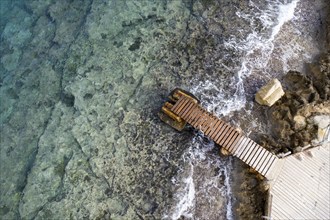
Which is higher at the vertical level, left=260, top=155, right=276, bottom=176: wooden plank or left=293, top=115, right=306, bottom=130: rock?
left=293, top=115, right=306, bottom=130: rock

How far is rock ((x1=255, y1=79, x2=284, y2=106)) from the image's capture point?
768cm

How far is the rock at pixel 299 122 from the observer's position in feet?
24.9

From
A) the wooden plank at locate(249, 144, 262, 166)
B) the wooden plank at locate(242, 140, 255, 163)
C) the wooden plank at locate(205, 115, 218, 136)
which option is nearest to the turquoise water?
the wooden plank at locate(205, 115, 218, 136)

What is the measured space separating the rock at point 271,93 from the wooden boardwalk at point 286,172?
0.96 metres

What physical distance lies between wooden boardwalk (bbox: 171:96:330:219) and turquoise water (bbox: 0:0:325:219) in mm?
404

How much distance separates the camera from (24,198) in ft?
25.3

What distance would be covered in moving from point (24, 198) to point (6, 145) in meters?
1.45

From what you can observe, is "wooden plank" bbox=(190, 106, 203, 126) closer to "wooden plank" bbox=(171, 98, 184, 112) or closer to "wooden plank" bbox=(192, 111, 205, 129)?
"wooden plank" bbox=(192, 111, 205, 129)

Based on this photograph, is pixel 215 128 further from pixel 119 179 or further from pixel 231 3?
pixel 231 3

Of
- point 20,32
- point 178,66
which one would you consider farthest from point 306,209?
point 20,32

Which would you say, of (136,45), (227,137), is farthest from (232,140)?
(136,45)

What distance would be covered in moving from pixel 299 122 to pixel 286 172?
3.60 ft

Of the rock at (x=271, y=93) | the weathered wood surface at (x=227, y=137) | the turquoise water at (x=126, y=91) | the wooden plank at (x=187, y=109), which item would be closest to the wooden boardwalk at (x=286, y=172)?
the weathered wood surface at (x=227, y=137)

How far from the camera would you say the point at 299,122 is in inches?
301
